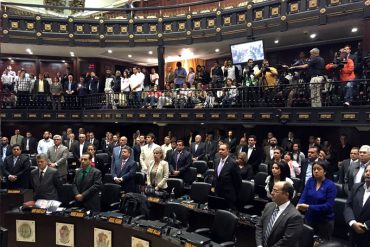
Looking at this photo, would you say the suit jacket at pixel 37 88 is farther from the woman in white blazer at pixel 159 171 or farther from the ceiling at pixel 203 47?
the woman in white blazer at pixel 159 171

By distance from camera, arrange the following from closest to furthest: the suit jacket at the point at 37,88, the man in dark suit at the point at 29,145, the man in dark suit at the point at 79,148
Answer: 1. the man in dark suit at the point at 79,148
2. the man in dark suit at the point at 29,145
3. the suit jacket at the point at 37,88

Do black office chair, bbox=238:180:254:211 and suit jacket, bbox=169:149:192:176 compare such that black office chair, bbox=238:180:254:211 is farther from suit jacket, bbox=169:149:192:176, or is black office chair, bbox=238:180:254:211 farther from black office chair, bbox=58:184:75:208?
black office chair, bbox=58:184:75:208

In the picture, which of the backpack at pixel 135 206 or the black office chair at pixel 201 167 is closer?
the backpack at pixel 135 206

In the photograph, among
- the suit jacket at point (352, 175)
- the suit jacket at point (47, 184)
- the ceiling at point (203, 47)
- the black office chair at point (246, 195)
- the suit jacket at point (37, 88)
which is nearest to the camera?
the suit jacket at point (352, 175)

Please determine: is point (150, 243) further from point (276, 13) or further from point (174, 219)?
point (276, 13)

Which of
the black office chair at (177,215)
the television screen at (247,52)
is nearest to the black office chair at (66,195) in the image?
the black office chair at (177,215)

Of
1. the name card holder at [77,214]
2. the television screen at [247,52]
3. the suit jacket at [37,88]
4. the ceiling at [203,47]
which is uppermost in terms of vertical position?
the ceiling at [203,47]

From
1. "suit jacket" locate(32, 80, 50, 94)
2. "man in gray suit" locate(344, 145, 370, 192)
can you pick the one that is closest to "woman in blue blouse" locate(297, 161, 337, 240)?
"man in gray suit" locate(344, 145, 370, 192)

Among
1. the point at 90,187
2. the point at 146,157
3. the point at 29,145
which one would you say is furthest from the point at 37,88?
the point at 90,187

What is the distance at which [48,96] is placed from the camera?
1609 cm

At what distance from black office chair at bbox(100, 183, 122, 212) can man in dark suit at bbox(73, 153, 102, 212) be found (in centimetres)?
35

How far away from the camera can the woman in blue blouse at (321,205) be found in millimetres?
4520

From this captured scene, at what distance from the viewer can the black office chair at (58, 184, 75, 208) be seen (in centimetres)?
625

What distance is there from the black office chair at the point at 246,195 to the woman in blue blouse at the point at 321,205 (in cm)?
154
